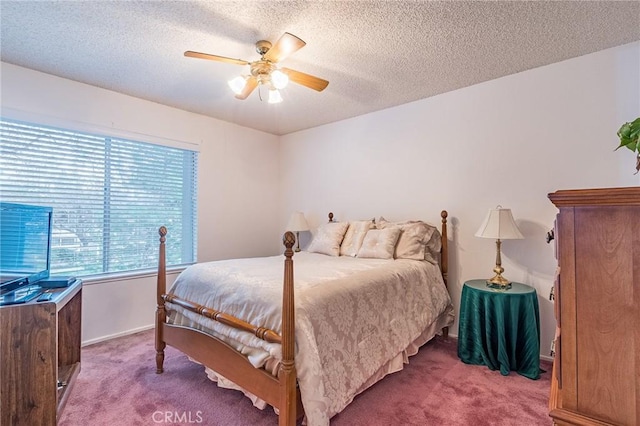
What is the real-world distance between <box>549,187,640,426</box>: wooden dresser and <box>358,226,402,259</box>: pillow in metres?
2.05

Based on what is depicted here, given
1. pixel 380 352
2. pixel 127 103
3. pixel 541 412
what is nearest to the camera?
pixel 541 412

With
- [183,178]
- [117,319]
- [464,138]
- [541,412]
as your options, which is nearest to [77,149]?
[183,178]

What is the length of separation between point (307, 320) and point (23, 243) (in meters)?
1.75

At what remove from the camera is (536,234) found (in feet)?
8.70

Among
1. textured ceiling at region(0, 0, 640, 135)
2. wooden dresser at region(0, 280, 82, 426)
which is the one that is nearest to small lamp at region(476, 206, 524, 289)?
textured ceiling at region(0, 0, 640, 135)

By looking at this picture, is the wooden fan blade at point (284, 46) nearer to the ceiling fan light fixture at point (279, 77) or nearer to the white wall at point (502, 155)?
the ceiling fan light fixture at point (279, 77)

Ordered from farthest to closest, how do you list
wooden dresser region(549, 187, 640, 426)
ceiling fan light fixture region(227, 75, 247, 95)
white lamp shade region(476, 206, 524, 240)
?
white lamp shade region(476, 206, 524, 240), ceiling fan light fixture region(227, 75, 247, 95), wooden dresser region(549, 187, 640, 426)

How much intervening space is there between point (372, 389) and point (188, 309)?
1377mm

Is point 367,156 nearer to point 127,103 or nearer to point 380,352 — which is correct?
point 380,352

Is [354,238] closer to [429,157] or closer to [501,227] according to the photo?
[429,157]

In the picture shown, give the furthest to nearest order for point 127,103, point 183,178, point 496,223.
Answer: point 183,178 → point 127,103 → point 496,223

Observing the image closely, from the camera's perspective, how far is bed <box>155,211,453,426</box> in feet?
5.03

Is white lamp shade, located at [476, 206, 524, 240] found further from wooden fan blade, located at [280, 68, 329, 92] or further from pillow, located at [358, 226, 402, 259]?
wooden fan blade, located at [280, 68, 329, 92]

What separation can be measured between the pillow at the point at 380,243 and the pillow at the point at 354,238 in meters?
0.09
